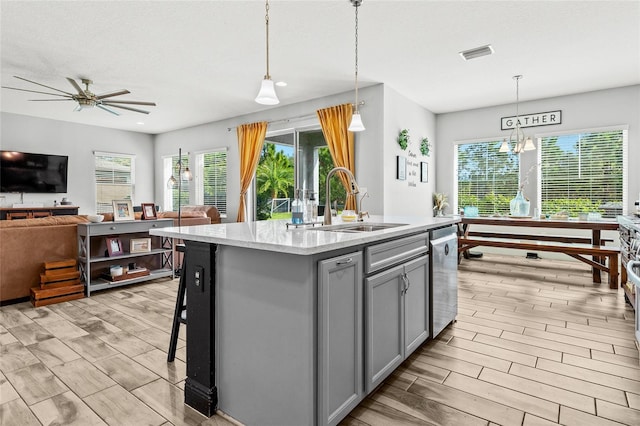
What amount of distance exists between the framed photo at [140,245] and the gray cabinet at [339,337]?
3676mm

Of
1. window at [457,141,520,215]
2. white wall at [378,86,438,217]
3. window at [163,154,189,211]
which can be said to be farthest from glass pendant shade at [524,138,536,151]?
window at [163,154,189,211]

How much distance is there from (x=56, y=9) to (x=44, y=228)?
2181mm

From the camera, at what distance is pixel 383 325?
1.88 metres

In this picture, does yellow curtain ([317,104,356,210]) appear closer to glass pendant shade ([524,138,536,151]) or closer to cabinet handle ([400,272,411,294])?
glass pendant shade ([524,138,536,151])

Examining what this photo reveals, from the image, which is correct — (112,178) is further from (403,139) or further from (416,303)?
(416,303)

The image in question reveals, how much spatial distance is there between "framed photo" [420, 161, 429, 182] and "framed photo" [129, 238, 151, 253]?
4.53 metres

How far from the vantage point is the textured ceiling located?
3090mm

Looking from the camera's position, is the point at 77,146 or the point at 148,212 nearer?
the point at 148,212

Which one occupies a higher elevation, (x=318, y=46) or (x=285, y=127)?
(x=318, y=46)

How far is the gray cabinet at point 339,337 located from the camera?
1449mm

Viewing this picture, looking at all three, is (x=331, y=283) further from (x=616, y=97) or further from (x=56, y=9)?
(x=616, y=97)

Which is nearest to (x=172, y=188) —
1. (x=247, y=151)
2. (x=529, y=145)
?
(x=247, y=151)

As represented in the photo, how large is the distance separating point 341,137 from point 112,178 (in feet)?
19.3

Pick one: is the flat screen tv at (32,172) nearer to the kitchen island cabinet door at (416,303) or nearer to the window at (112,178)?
the window at (112,178)
